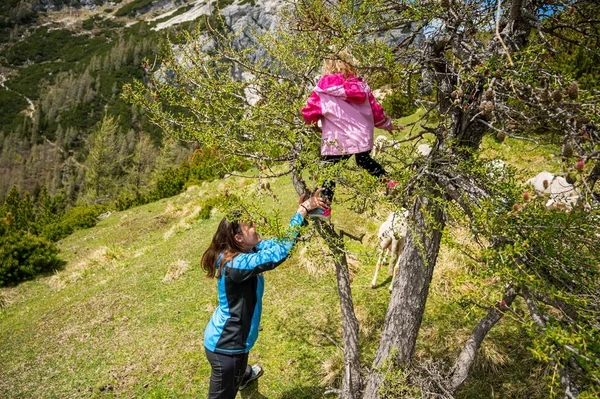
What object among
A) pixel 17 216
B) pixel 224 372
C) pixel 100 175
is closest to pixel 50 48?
pixel 100 175

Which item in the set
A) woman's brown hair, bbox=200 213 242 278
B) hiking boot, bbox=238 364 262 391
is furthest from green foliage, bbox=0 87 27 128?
woman's brown hair, bbox=200 213 242 278

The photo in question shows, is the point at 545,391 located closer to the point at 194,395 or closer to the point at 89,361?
the point at 194,395

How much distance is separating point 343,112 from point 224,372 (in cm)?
282

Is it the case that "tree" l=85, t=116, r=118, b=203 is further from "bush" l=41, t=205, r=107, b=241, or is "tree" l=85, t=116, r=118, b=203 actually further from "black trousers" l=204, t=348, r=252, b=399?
Answer: "black trousers" l=204, t=348, r=252, b=399

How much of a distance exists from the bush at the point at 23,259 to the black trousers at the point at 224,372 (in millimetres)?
11990

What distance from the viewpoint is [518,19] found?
2.51 metres

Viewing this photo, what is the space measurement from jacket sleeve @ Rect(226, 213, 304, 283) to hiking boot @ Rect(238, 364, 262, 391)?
2.12m

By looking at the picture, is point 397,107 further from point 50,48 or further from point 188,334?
point 50,48

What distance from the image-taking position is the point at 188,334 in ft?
19.7

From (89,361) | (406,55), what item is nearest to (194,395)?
(89,361)

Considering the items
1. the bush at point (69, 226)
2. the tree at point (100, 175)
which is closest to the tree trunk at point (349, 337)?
the bush at point (69, 226)

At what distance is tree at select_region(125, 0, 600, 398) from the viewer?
186 cm

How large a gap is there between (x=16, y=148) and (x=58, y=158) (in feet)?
68.6

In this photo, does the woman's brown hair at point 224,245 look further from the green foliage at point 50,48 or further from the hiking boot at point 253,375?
the green foliage at point 50,48
